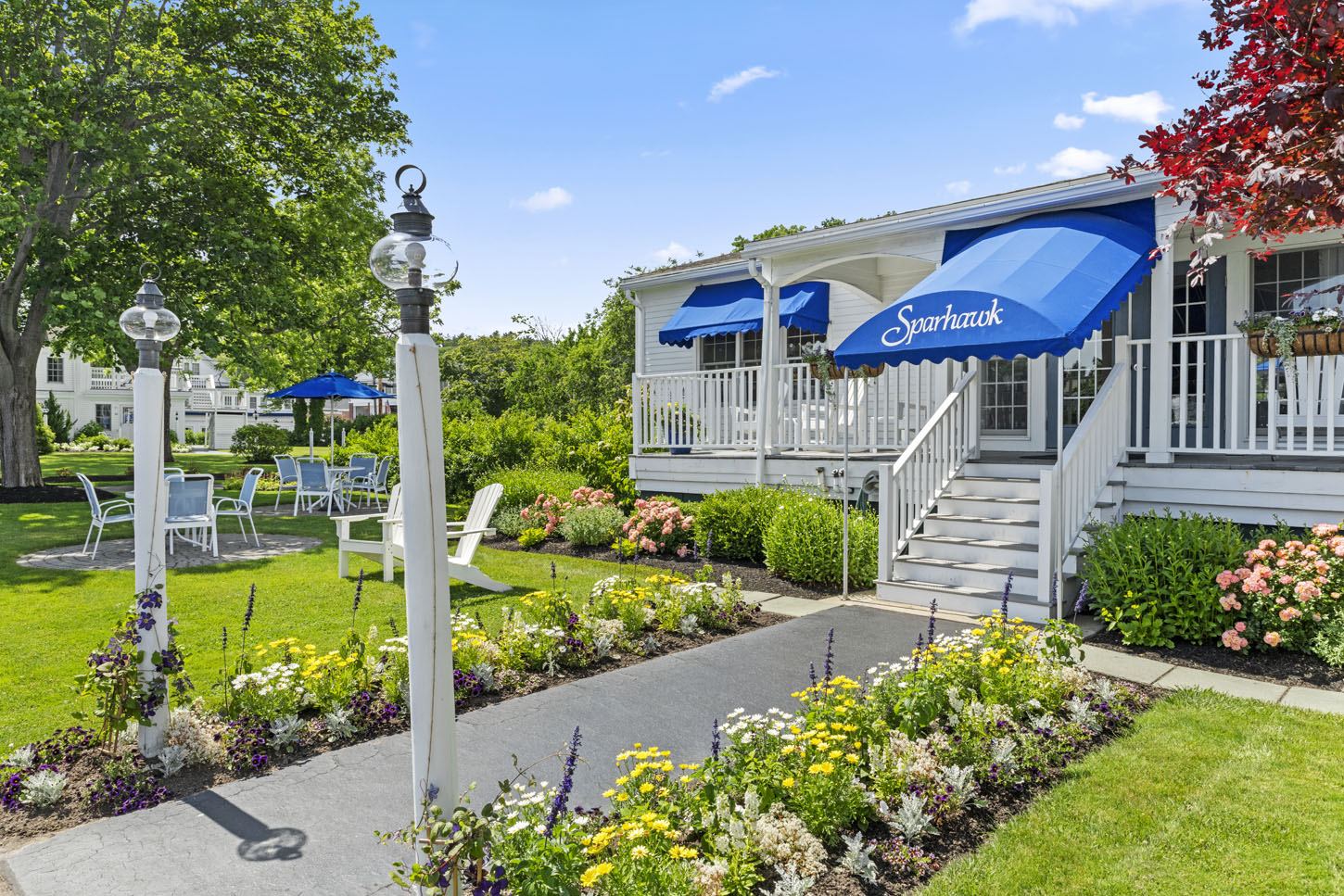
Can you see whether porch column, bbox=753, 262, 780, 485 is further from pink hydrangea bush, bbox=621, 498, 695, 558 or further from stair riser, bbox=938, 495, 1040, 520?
stair riser, bbox=938, 495, 1040, 520

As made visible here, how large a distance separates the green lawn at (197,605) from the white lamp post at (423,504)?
10.5 feet

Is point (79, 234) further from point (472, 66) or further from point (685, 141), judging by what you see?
point (685, 141)

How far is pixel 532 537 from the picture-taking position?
10.7 m

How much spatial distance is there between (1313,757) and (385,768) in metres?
4.51

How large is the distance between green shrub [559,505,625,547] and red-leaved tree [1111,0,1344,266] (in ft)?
27.3

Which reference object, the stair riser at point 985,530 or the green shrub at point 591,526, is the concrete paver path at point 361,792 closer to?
the stair riser at point 985,530

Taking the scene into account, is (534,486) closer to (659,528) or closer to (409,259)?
(659,528)

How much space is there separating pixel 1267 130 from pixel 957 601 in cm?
511

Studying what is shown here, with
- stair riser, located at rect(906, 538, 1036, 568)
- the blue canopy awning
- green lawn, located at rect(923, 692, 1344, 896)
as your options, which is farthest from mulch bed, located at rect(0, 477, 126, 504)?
green lawn, located at rect(923, 692, 1344, 896)

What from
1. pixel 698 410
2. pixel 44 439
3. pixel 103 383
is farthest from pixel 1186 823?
pixel 103 383

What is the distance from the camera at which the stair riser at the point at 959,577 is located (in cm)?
665

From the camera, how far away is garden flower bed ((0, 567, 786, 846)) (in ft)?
11.5

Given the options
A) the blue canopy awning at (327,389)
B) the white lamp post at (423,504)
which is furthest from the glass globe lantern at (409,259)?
the blue canopy awning at (327,389)

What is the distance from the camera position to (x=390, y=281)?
2.26m
